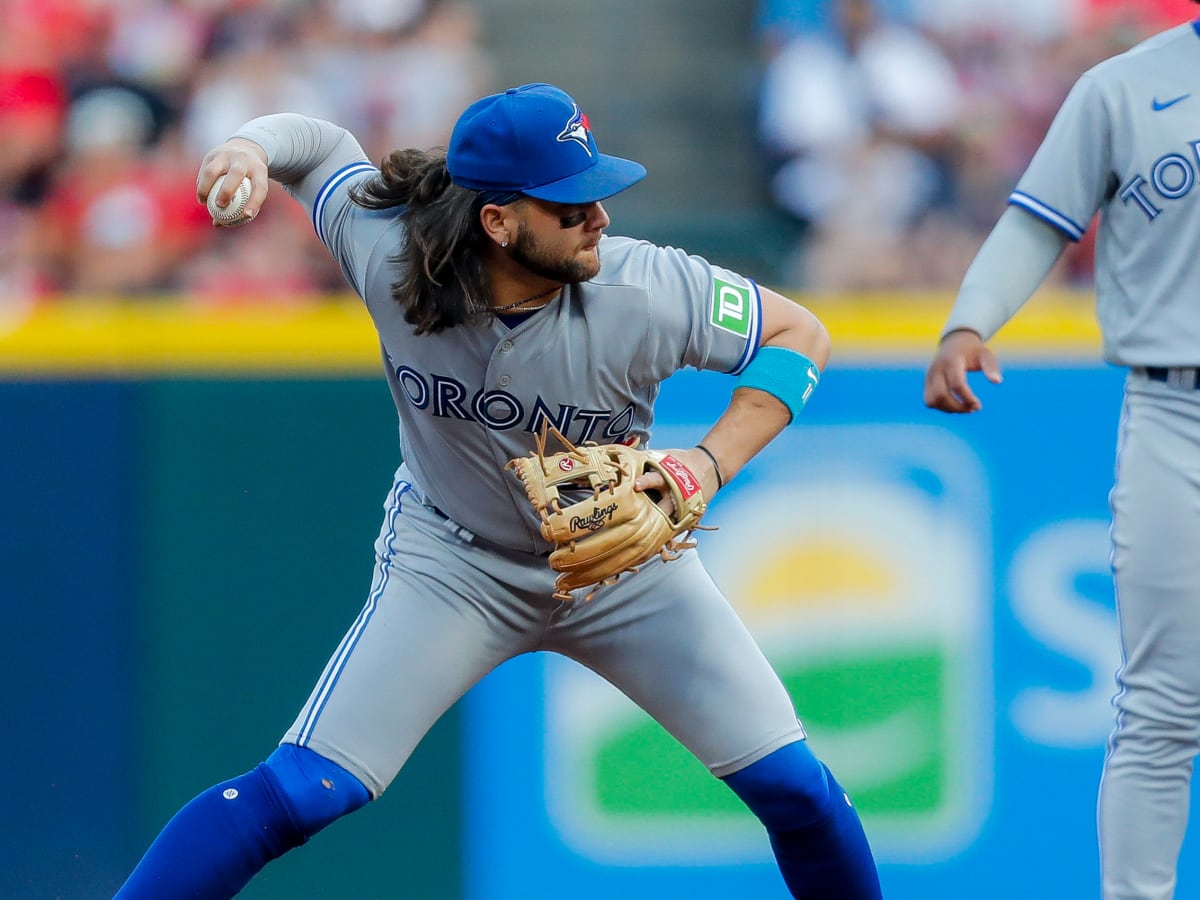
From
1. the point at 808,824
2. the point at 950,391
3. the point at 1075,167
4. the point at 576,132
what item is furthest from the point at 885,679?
the point at 576,132

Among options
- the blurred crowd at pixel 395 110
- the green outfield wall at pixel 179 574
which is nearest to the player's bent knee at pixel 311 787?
the green outfield wall at pixel 179 574

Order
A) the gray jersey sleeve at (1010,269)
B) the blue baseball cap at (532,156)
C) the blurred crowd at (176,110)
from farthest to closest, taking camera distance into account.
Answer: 1. the blurred crowd at (176,110)
2. the gray jersey sleeve at (1010,269)
3. the blue baseball cap at (532,156)

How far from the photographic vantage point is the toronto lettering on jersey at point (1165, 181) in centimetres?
308

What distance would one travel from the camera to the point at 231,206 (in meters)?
2.90

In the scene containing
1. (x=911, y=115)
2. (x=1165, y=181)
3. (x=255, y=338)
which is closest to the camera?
(x=1165, y=181)

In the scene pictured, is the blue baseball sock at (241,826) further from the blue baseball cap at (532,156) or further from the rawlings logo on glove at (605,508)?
the blue baseball cap at (532,156)

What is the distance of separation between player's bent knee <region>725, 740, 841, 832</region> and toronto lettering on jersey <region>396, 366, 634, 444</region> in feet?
2.45

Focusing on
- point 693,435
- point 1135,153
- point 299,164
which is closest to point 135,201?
point 693,435

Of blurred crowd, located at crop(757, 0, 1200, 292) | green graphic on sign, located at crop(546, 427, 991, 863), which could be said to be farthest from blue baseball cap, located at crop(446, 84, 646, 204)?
blurred crowd, located at crop(757, 0, 1200, 292)

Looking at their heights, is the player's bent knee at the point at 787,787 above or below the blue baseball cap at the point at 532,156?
below

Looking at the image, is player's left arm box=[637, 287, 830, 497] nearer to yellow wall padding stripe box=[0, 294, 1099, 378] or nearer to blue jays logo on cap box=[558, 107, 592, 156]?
blue jays logo on cap box=[558, 107, 592, 156]

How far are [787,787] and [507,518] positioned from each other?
77 centimetres

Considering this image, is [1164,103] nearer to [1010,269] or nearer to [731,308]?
[1010,269]

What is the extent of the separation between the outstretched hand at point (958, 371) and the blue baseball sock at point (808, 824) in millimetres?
748
